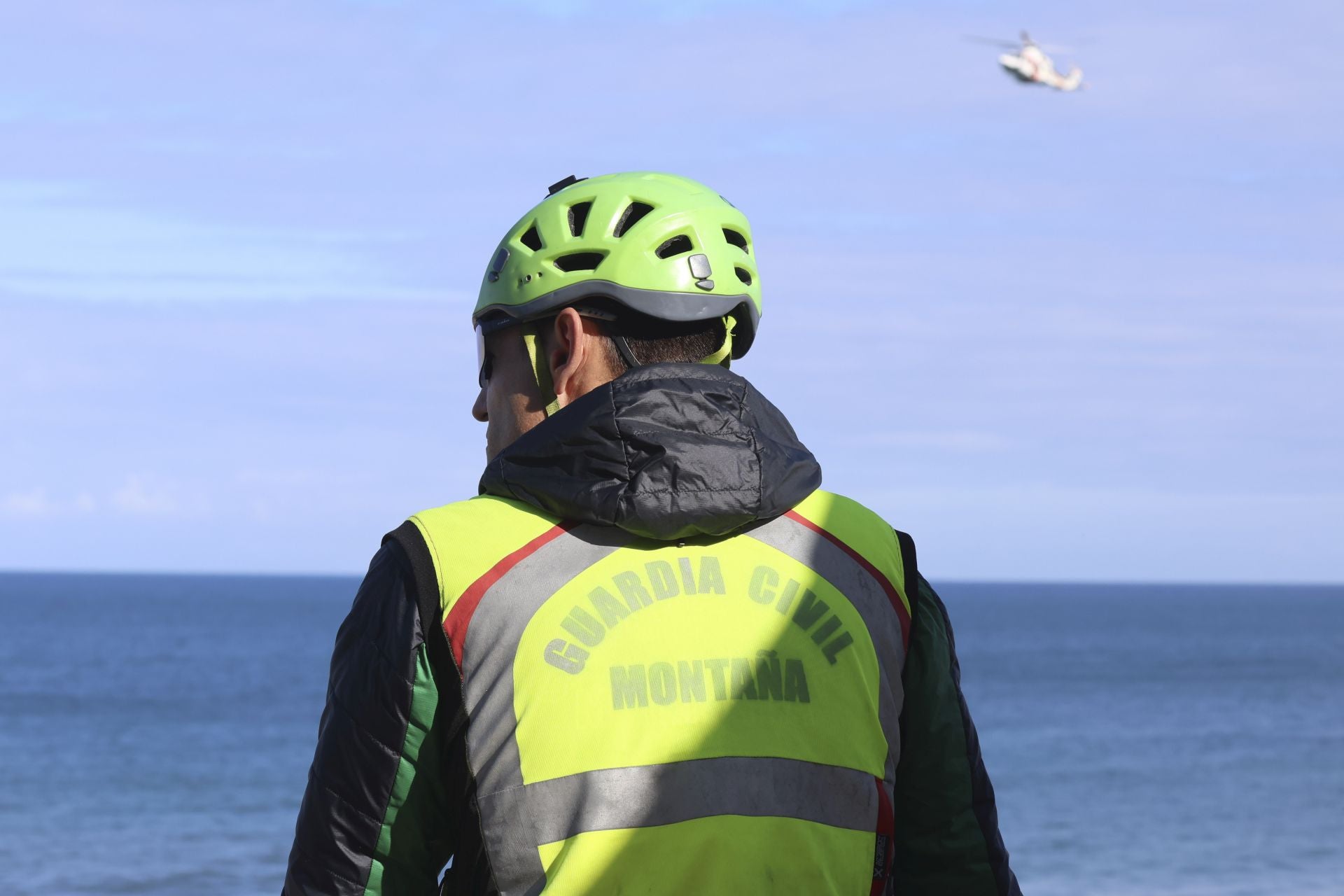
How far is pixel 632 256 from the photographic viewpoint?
7.39 ft

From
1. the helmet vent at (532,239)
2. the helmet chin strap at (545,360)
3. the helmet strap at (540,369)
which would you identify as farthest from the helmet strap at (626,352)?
the helmet vent at (532,239)

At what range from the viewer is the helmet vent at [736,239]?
247 cm

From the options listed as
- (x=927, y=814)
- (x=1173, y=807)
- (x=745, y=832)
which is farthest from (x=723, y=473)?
(x=1173, y=807)

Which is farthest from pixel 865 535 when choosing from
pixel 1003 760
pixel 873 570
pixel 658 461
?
pixel 1003 760

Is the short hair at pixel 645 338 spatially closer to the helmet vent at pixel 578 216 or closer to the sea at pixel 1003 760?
the helmet vent at pixel 578 216

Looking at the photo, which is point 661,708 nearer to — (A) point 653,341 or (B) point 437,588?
(B) point 437,588

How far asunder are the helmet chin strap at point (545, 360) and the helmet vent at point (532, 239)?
0.45 ft

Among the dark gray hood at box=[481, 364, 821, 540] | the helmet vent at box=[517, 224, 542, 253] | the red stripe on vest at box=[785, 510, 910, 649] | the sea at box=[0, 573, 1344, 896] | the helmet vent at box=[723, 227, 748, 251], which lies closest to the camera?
the dark gray hood at box=[481, 364, 821, 540]

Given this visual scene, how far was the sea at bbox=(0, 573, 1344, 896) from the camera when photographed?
25562mm

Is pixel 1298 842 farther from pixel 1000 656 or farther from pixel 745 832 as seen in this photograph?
pixel 1000 656

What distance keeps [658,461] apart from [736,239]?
0.65m

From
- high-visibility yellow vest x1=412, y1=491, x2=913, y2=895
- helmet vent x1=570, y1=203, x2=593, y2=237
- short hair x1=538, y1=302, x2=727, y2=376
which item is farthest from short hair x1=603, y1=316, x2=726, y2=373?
high-visibility yellow vest x1=412, y1=491, x2=913, y2=895

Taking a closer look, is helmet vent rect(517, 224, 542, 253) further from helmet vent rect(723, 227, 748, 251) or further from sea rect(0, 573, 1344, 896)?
sea rect(0, 573, 1344, 896)

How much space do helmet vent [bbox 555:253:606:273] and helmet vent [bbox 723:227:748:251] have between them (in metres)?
0.27
